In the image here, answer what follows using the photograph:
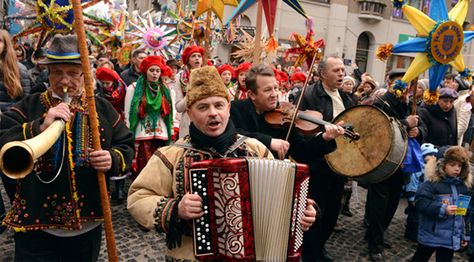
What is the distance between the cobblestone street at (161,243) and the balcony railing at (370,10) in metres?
25.1

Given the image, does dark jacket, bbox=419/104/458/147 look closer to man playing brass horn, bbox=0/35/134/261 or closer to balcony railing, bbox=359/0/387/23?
man playing brass horn, bbox=0/35/134/261

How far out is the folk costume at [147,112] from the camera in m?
5.38

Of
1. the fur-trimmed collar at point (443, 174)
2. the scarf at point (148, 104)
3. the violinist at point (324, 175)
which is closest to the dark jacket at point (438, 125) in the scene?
the fur-trimmed collar at point (443, 174)

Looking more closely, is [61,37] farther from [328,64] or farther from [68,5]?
[328,64]

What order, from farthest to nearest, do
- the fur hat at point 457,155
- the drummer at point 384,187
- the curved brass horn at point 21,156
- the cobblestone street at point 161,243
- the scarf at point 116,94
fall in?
the scarf at point 116,94, the drummer at point 384,187, the cobblestone street at point 161,243, the fur hat at point 457,155, the curved brass horn at point 21,156

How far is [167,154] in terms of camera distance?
7.29ft

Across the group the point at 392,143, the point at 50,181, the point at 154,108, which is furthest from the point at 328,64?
the point at 50,181

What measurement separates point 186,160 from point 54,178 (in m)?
0.84

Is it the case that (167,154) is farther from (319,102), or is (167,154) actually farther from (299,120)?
(319,102)

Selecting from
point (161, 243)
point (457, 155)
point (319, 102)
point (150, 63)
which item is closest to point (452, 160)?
point (457, 155)

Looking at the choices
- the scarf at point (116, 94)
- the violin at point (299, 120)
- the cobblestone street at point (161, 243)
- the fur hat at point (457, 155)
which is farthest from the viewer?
the scarf at point (116, 94)

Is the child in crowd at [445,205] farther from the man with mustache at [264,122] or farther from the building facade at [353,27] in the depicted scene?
the building facade at [353,27]

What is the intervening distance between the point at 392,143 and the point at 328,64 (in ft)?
3.68

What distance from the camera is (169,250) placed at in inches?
86.3
